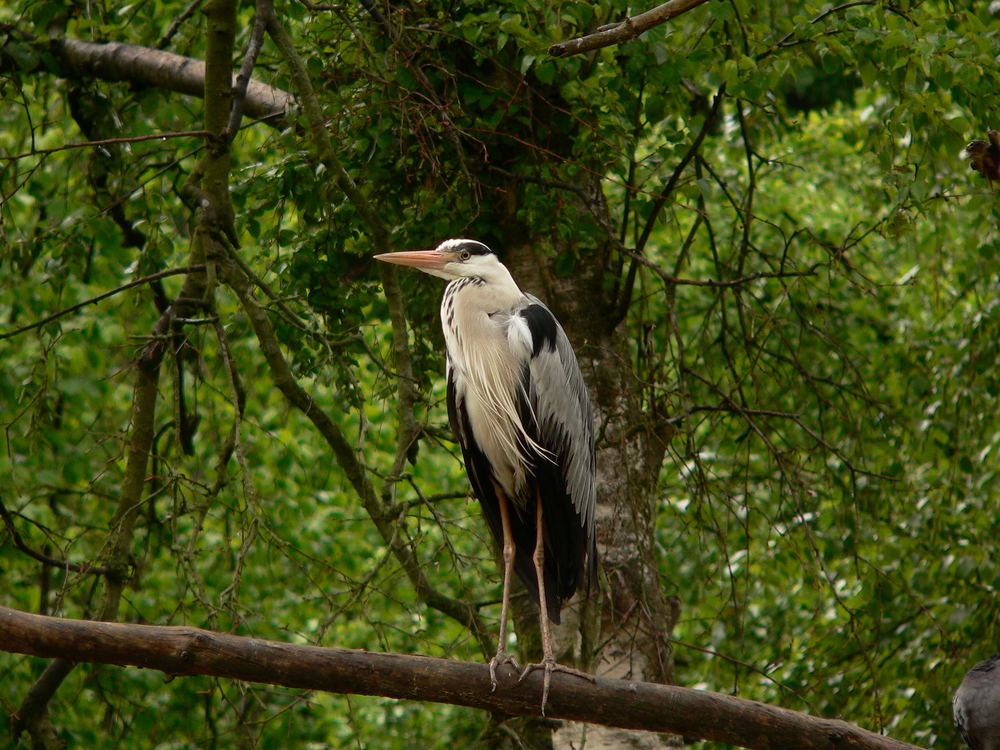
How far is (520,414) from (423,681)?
3.68ft

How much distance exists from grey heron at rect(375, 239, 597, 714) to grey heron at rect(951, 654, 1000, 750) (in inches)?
41.8

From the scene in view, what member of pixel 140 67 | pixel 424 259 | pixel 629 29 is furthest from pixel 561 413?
pixel 140 67

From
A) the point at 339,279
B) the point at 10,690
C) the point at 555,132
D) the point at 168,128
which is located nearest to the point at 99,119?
the point at 168,128

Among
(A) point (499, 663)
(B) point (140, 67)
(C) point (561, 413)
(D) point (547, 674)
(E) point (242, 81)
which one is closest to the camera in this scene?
(D) point (547, 674)

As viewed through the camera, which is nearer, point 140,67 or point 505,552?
point 505,552

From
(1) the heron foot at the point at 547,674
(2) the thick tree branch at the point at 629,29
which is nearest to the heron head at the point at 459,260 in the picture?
(2) the thick tree branch at the point at 629,29

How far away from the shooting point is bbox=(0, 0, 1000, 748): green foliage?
11.0 ft

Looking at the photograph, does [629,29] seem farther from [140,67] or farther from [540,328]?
[140,67]

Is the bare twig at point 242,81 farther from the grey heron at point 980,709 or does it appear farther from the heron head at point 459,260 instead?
the grey heron at point 980,709

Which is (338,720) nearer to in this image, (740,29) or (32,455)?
(32,455)

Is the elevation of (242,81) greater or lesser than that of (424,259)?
greater

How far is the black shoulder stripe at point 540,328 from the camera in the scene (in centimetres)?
343

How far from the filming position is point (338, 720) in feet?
18.9

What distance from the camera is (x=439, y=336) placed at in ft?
13.8
